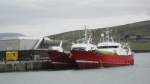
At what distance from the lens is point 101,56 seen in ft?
292

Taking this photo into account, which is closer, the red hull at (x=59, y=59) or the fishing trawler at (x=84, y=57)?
the fishing trawler at (x=84, y=57)

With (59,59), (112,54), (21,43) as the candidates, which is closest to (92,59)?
(59,59)

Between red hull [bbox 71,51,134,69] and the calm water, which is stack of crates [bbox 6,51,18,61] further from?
red hull [bbox 71,51,134,69]

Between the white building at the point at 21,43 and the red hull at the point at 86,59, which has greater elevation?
the white building at the point at 21,43

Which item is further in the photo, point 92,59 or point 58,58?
point 58,58

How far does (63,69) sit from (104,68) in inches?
259

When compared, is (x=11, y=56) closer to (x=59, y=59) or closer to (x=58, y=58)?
(x=58, y=58)

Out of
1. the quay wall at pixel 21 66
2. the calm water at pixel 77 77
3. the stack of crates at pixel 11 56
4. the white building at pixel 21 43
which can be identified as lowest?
the calm water at pixel 77 77

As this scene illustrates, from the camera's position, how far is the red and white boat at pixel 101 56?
284ft

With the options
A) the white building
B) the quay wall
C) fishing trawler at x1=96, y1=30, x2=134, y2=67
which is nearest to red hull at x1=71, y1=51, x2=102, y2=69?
fishing trawler at x1=96, y1=30, x2=134, y2=67

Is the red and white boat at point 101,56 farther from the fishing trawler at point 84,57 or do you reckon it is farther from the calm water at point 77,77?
the calm water at point 77,77

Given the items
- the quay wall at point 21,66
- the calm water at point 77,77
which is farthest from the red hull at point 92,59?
the quay wall at point 21,66

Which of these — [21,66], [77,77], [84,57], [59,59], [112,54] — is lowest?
[77,77]

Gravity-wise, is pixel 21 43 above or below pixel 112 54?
above
